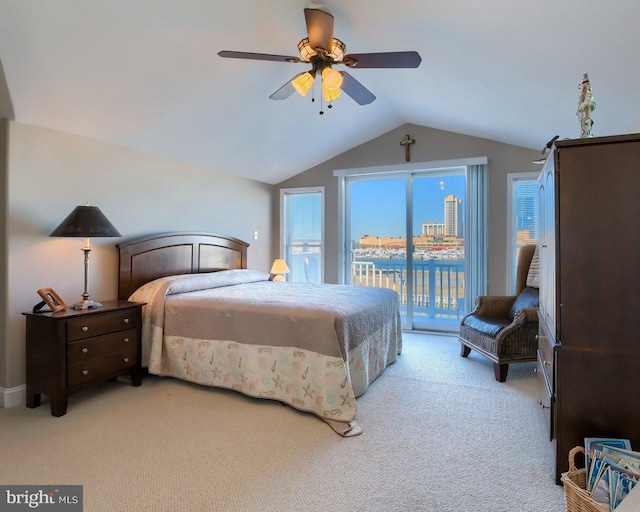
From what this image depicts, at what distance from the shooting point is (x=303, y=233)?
576 centimetres

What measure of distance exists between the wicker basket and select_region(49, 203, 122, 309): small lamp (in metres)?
3.20

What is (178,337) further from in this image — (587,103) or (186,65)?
(587,103)

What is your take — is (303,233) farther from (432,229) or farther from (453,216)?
(453,216)

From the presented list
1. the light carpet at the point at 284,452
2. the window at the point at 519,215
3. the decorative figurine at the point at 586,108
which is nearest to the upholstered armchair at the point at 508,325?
the light carpet at the point at 284,452

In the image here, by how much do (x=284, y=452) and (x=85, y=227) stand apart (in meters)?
2.19

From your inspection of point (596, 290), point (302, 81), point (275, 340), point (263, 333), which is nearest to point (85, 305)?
point (263, 333)

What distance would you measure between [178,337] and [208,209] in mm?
1873

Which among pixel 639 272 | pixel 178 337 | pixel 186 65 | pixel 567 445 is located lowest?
pixel 567 445

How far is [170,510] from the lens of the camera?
165 cm

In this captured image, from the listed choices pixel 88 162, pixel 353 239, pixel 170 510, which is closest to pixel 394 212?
pixel 353 239

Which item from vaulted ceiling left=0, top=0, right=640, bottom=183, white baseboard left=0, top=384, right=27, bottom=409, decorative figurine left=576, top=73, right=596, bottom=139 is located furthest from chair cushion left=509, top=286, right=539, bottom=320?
white baseboard left=0, top=384, right=27, bottom=409

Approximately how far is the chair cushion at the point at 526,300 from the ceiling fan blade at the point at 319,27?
115 inches

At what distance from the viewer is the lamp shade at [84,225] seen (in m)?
2.73

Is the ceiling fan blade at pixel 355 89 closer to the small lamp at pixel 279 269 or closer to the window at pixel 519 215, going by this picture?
the window at pixel 519 215
